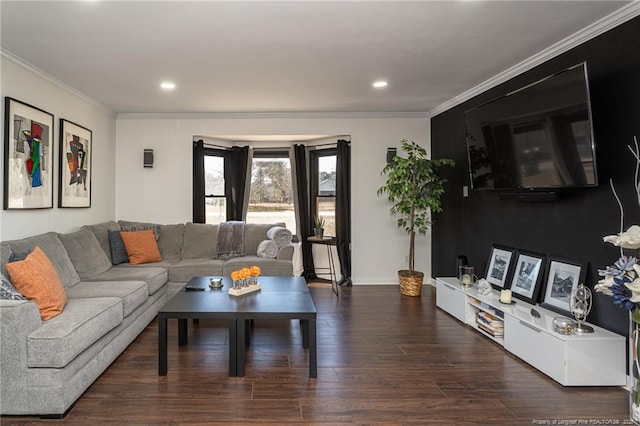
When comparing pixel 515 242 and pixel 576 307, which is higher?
pixel 515 242

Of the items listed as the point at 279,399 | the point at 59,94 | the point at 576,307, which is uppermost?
the point at 59,94

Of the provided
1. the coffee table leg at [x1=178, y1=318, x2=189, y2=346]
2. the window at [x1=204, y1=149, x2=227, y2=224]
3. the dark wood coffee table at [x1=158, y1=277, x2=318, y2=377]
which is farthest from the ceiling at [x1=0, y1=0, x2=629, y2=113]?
the coffee table leg at [x1=178, y1=318, x2=189, y2=346]

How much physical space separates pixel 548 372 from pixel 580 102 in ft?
5.91

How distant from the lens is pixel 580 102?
2617 millimetres

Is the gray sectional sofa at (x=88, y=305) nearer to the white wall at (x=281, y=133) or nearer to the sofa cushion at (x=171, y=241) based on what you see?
the sofa cushion at (x=171, y=241)

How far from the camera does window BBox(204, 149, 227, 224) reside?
6.10 meters

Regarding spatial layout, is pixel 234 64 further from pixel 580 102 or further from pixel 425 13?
pixel 580 102

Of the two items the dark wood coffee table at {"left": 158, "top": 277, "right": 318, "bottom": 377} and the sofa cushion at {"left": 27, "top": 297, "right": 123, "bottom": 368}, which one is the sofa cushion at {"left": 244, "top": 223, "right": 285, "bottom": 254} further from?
the sofa cushion at {"left": 27, "top": 297, "right": 123, "bottom": 368}

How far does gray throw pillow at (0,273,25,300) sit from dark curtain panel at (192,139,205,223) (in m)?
3.40

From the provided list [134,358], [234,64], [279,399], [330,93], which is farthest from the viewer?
[330,93]

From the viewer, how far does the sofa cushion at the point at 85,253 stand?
3706 millimetres

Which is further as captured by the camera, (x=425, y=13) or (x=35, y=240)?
(x=35, y=240)

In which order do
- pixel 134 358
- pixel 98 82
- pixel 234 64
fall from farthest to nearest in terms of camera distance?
pixel 98 82 → pixel 234 64 → pixel 134 358

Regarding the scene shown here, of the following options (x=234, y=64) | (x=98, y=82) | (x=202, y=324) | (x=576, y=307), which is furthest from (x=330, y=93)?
(x=576, y=307)
